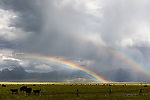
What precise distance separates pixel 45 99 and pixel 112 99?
1101 centimetres

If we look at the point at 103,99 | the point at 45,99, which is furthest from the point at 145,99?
the point at 45,99

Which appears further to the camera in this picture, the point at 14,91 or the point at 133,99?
the point at 14,91

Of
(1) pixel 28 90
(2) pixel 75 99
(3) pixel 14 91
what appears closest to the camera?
(2) pixel 75 99

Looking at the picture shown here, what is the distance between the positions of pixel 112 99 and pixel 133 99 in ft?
12.0

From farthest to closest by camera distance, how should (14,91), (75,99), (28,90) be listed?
(14,91) < (28,90) < (75,99)

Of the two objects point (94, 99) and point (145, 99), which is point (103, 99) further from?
point (145, 99)

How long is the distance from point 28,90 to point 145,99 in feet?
84.7

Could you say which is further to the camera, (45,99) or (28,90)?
(28,90)

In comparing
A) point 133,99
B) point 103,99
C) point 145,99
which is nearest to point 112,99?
point 103,99

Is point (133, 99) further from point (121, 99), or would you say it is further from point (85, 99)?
point (85, 99)

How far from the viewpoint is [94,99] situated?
98.4 ft

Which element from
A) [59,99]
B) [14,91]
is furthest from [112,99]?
[14,91]

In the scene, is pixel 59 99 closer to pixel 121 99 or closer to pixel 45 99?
pixel 45 99

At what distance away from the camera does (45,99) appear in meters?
30.1
